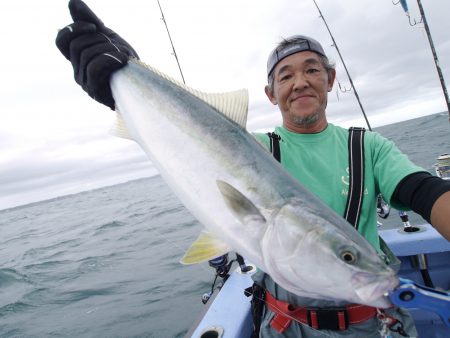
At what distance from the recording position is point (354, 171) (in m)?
2.59

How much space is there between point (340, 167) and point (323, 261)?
1281 millimetres

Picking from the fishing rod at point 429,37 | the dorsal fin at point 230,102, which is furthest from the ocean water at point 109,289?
the dorsal fin at point 230,102

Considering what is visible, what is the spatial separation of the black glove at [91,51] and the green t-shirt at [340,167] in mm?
1383

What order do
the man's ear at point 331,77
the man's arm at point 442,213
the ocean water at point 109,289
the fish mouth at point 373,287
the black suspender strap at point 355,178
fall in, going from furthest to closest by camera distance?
the ocean water at point 109,289 < the man's ear at point 331,77 < the black suspender strap at point 355,178 < the man's arm at point 442,213 < the fish mouth at point 373,287

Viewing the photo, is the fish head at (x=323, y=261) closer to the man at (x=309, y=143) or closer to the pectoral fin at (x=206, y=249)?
the pectoral fin at (x=206, y=249)

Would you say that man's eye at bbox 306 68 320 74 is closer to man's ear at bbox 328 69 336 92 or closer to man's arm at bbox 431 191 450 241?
man's ear at bbox 328 69 336 92

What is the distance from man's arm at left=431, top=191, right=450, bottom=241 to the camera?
2051 millimetres

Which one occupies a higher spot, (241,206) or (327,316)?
(241,206)

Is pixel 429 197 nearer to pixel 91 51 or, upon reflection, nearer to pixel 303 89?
pixel 303 89

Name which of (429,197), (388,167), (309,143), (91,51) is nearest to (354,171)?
(388,167)

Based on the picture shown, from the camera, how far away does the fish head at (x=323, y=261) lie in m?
1.54

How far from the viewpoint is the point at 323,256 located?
161 centimetres

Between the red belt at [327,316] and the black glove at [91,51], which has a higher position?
the black glove at [91,51]

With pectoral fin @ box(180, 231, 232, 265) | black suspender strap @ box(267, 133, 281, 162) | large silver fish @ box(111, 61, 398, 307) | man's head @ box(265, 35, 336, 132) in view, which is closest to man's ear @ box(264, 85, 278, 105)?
man's head @ box(265, 35, 336, 132)
